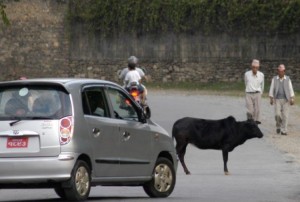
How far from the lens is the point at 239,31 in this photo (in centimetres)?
5847

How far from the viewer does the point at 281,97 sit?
33.0 m

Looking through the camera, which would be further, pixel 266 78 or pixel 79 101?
pixel 266 78

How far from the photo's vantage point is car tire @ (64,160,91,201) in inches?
609

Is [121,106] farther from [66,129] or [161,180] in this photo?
[66,129]

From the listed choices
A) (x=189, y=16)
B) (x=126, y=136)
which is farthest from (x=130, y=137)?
(x=189, y=16)

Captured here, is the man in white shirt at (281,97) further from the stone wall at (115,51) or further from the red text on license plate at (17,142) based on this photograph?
the stone wall at (115,51)

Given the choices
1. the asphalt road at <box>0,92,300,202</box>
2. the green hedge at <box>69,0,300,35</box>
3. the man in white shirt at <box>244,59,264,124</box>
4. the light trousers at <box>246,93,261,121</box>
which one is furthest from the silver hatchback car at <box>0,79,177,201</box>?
the green hedge at <box>69,0,300,35</box>

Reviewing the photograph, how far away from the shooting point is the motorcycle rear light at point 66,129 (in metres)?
15.5

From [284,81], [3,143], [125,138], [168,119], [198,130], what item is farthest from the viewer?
[168,119]

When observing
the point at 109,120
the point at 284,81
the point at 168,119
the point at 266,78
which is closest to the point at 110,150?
the point at 109,120

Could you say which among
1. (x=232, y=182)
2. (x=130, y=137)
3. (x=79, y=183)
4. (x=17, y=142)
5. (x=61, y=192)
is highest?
(x=17, y=142)

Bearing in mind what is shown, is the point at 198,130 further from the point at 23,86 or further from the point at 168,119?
the point at 168,119

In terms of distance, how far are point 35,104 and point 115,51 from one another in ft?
143

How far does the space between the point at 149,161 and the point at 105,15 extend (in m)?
42.6
